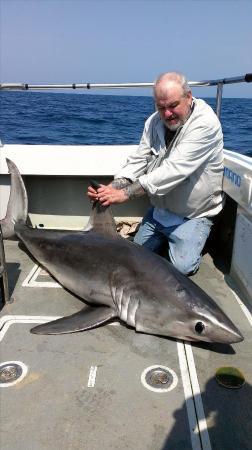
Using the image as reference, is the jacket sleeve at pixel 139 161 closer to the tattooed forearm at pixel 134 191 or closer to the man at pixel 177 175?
the man at pixel 177 175

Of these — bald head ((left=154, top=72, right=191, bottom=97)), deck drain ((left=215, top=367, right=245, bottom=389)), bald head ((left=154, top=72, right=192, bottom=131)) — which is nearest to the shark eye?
deck drain ((left=215, top=367, right=245, bottom=389))

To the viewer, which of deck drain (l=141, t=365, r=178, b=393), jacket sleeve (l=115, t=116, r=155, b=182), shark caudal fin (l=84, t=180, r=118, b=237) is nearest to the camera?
deck drain (l=141, t=365, r=178, b=393)

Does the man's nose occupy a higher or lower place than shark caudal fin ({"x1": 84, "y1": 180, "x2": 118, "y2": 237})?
higher

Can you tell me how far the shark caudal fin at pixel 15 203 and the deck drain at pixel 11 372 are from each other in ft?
6.48

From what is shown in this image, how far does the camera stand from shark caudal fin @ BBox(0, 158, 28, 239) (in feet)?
14.2

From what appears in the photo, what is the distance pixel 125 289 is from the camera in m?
3.06

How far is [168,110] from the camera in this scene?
11.6 ft

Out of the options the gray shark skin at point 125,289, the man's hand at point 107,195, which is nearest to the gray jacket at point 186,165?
the man's hand at point 107,195

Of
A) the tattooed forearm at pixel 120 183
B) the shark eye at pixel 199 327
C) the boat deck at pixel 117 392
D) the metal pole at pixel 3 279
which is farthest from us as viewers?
the tattooed forearm at pixel 120 183

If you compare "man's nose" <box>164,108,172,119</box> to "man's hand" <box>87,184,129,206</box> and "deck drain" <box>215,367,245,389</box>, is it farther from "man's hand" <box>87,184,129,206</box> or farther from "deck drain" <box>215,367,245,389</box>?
"deck drain" <box>215,367,245,389</box>

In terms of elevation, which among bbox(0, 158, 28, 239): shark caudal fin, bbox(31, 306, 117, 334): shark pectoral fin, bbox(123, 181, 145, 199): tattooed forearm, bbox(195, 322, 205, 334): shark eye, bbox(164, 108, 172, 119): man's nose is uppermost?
bbox(164, 108, 172, 119): man's nose

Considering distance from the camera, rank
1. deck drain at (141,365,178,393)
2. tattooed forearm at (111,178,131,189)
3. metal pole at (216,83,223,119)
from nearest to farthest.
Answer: deck drain at (141,365,178,393), tattooed forearm at (111,178,131,189), metal pole at (216,83,223,119)

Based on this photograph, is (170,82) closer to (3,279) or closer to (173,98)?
(173,98)

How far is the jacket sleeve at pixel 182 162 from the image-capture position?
11.3ft
